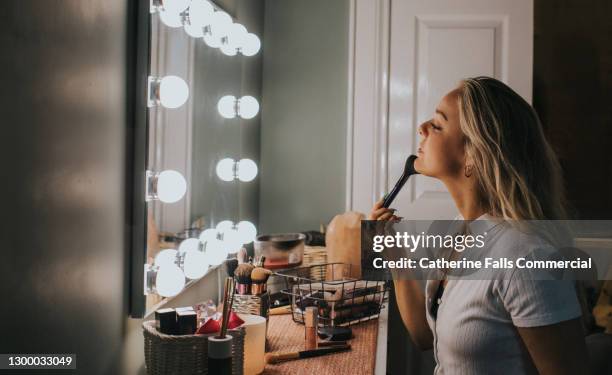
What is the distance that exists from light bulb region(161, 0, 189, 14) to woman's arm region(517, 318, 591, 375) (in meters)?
0.95

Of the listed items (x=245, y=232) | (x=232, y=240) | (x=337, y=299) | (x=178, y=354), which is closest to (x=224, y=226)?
(x=232, y=240)

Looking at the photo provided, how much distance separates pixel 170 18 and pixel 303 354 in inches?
30.1

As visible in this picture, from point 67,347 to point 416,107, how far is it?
1730 millimetres

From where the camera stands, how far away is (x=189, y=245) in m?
1.43

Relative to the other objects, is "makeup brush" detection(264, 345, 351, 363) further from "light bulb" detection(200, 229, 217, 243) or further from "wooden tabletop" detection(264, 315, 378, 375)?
"light bulb" detection(200, 229, 217, 243)

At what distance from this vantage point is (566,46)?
2.42 m

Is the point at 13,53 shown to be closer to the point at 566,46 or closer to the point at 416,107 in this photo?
the point at 416,107

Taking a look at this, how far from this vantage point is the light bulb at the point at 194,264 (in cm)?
138

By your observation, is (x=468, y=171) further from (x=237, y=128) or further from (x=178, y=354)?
(x=237, y=128)

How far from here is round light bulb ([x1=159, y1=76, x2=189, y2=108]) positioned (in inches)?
46.2

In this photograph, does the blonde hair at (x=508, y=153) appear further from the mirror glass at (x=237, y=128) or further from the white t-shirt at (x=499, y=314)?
the mirror glass at (x=237, y=128)

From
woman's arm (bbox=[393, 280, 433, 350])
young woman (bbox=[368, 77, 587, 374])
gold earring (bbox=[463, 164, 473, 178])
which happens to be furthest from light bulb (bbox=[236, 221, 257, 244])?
gold earring (bbox=[463, 164, 473, 178])

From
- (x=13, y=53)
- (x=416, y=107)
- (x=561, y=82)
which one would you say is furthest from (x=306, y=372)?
(x=561, y=82)

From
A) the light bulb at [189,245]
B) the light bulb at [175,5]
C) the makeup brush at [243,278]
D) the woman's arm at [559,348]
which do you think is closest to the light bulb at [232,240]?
the light bulb at [189,245]
